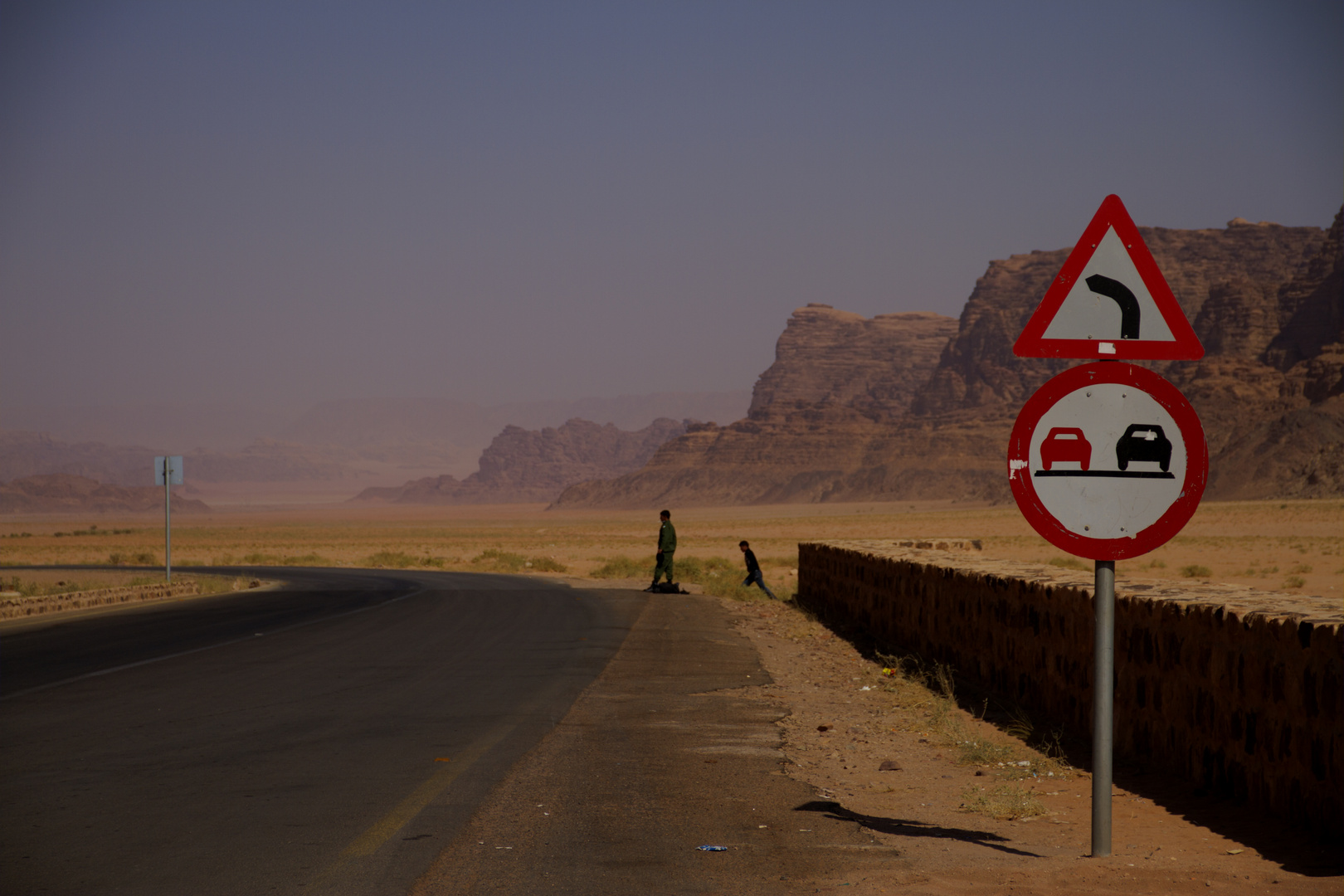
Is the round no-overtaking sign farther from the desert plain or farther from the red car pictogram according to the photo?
the desert plain

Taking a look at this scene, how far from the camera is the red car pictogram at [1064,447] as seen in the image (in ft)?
16.4

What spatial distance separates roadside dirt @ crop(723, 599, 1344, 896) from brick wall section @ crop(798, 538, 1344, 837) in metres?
0.21

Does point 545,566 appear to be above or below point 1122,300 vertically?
below

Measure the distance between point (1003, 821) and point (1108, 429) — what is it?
2.66 metres

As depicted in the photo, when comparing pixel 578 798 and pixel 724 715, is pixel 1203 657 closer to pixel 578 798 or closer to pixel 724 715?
pixel 578 798

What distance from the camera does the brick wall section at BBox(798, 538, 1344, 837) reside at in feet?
18.4

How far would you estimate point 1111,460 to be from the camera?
16.3ft

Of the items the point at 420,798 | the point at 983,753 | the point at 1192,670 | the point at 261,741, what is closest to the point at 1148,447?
the point at 1192,670

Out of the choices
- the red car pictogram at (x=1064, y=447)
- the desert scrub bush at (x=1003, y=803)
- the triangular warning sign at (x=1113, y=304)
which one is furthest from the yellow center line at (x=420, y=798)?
the triangular warning sign at (x=1113, y=304)

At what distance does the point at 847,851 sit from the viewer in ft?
19.2

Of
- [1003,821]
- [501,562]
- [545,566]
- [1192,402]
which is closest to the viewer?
[1003,821]

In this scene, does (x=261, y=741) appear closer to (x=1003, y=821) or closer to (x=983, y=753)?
(x=983, y=753)

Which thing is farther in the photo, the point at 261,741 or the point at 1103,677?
the point at 261,741

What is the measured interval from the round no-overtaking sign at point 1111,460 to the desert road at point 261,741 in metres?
3.32
